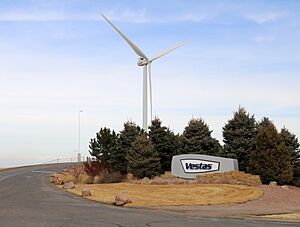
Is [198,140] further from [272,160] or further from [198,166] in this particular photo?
[272,160]

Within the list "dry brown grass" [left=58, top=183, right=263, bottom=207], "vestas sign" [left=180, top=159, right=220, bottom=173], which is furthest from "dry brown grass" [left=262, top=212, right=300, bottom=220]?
"vestas sign" [left=180, top=159, right=220, bottom=173]

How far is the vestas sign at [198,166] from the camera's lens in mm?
32125

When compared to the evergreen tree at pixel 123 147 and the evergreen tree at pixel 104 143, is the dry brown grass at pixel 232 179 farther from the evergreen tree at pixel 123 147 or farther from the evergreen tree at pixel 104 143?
the evergreen tree at pixel 104 143

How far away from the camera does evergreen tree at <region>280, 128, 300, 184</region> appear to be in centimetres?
3493

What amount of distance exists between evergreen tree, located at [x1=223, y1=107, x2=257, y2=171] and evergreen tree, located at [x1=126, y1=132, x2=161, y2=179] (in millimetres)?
4753

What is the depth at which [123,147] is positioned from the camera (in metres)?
37.4

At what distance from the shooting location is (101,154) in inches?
1678

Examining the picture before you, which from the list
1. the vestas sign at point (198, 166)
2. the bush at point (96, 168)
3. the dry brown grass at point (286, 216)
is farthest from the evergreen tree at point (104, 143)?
the dry brown grass at point (286, 216)

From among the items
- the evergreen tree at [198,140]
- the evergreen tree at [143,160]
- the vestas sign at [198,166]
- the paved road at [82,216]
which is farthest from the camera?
the evergreen tree at [198,140]

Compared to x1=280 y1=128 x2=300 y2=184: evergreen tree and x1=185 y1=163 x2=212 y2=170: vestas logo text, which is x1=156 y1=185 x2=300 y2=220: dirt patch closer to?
x1=185 y1=163 x2=212 y2=170: vestas logo text

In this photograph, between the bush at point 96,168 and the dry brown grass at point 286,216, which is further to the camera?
the bush at point 96,168

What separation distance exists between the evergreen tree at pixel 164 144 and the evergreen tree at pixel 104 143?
571cm

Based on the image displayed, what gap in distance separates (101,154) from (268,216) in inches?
971

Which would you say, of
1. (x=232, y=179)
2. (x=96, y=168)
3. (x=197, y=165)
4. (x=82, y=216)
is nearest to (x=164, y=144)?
(x=197, y=165)
